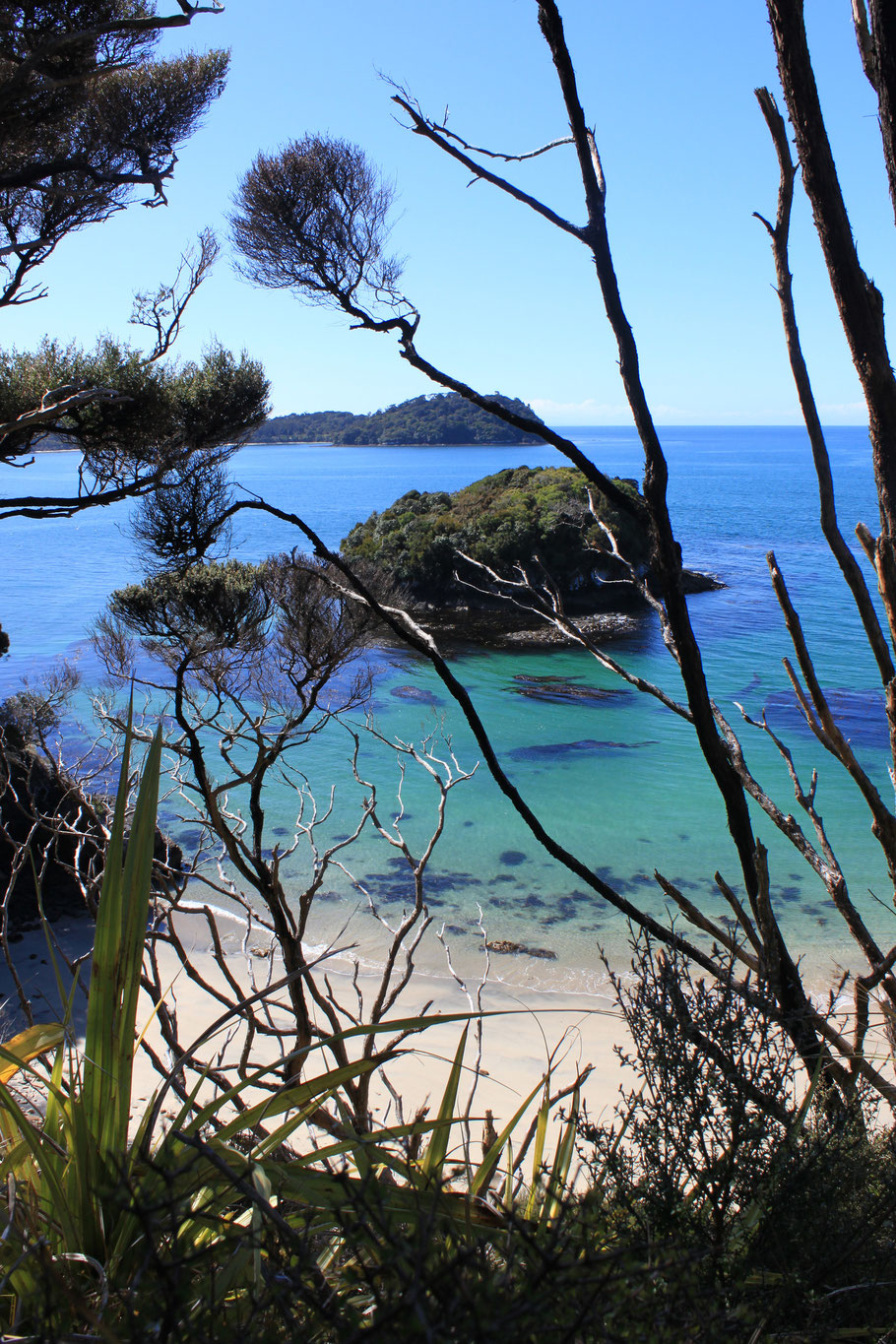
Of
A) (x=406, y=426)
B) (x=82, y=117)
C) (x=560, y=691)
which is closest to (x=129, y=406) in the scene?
(x=82, y=117)

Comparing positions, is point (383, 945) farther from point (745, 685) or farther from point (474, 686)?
point (745, 685)

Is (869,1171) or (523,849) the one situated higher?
(869,1171)

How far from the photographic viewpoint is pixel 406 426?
47.5 m

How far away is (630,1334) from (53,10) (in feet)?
26.7

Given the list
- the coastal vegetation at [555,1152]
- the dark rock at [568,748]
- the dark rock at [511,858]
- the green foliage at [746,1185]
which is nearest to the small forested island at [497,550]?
the dark rock at [568,748]

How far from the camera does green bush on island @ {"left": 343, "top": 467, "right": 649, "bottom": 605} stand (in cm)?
2166

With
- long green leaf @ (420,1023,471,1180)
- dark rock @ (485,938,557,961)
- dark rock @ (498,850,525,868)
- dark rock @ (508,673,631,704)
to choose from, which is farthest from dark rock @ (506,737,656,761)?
long green leaf @ (420,1023,471,1180)

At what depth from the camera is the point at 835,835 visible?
37.5 ft

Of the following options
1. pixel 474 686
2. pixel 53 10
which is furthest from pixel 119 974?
pixel 474 686

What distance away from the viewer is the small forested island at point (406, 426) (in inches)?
1473

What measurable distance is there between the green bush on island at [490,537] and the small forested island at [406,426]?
24.7 ft

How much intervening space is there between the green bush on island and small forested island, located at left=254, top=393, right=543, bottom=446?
24.7ft

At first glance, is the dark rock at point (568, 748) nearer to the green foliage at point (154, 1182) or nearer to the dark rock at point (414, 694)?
the dark rock at point (414, 694)

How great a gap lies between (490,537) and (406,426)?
27.7 meters
